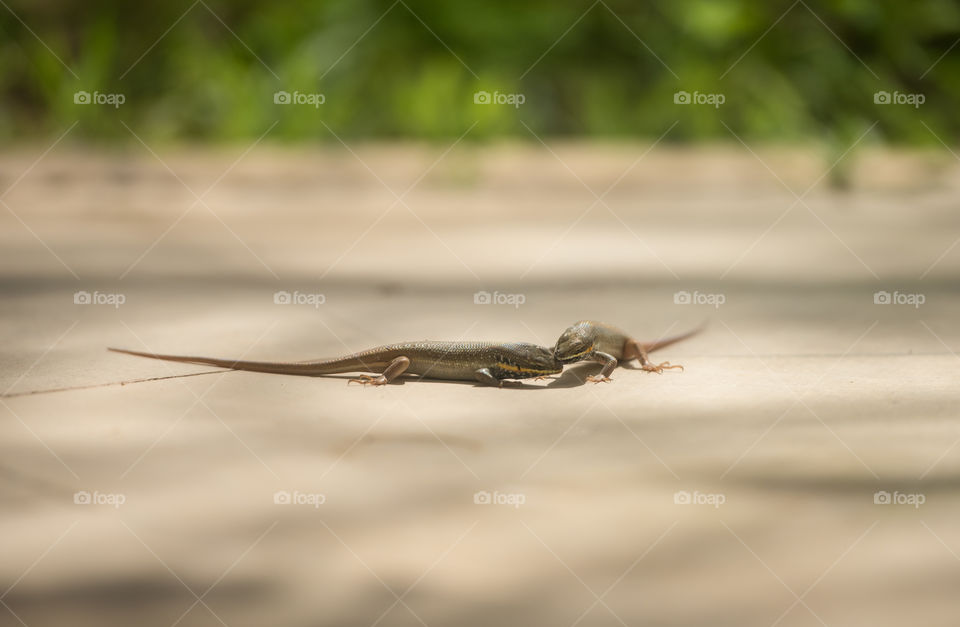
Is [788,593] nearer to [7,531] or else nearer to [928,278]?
[7,531]

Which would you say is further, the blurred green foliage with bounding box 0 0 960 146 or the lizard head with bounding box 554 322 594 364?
the blurred green foliage with bounding box 0 0 960 146

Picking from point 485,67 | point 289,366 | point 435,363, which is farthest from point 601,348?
point 485,67

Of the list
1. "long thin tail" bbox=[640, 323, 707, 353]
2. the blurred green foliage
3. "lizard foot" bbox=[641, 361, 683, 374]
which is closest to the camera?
"lizard foot" bbox=[641, 361, 683, 374]

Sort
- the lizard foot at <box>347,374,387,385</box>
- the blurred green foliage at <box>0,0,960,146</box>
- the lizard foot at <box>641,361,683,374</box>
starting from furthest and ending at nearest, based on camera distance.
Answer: the blurred green foliage at <box>0,0,960,146</box>
the lizard foot at <box>641,361,683,374</box>
the lizard foot at <box>347,374,387,385</box>

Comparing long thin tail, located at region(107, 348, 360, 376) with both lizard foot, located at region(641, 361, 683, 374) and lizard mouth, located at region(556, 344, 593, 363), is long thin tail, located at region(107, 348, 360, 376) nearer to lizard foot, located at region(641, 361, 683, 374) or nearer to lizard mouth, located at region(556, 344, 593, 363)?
lizard mouth, located at region(556, 344, 593, 363)

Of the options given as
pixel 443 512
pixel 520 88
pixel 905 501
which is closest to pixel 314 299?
pixel 443 512

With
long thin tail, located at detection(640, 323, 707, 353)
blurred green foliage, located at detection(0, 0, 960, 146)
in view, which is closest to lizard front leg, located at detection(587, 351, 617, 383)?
long thin tail, located at detection(640, 323, 707, 353)

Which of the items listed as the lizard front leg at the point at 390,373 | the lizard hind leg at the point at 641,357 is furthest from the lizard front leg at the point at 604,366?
the lizard front leg at the point at 390,373

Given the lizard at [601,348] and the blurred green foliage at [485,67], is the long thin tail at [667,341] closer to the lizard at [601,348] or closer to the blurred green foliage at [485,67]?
the lizard at [601,348]

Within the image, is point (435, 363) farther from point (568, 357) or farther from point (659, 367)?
point (659, 367)
